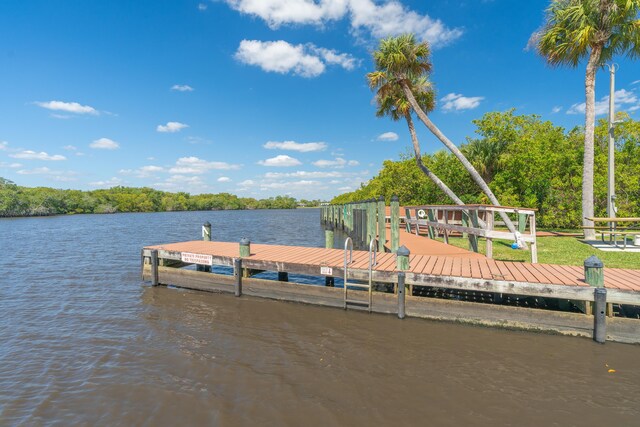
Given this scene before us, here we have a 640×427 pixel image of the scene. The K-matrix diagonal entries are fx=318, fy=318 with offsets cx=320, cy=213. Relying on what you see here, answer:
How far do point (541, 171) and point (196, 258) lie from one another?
18.9 meters

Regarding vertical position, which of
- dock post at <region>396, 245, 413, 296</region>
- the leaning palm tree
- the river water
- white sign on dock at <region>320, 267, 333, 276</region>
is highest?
the leaning palm tree

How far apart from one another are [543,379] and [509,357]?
0.62 metres

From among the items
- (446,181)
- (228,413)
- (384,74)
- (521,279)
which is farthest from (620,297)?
(446,181)

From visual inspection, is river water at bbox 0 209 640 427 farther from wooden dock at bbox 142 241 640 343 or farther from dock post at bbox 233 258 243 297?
dock post at bbox 233 258 243 297

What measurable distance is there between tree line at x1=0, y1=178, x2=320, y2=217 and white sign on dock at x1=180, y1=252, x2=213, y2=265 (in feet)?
340

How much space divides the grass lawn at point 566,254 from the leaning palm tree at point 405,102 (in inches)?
235

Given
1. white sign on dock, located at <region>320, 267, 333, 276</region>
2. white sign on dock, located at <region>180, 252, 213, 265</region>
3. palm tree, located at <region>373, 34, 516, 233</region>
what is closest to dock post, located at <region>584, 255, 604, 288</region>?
white sign on dock, located at <region>320, 267, 333, 276</region>

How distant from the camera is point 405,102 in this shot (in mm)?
18266

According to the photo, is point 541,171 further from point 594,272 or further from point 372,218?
point 594,272

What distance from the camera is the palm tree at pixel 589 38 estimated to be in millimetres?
12867

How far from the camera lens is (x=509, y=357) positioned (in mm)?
5168

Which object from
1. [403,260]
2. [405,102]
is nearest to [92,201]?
[405,102]

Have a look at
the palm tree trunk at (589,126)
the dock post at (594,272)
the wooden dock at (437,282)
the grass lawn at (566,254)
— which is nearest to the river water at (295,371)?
the wooden dock at (437,282)

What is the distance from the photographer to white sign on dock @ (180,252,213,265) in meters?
9.05
